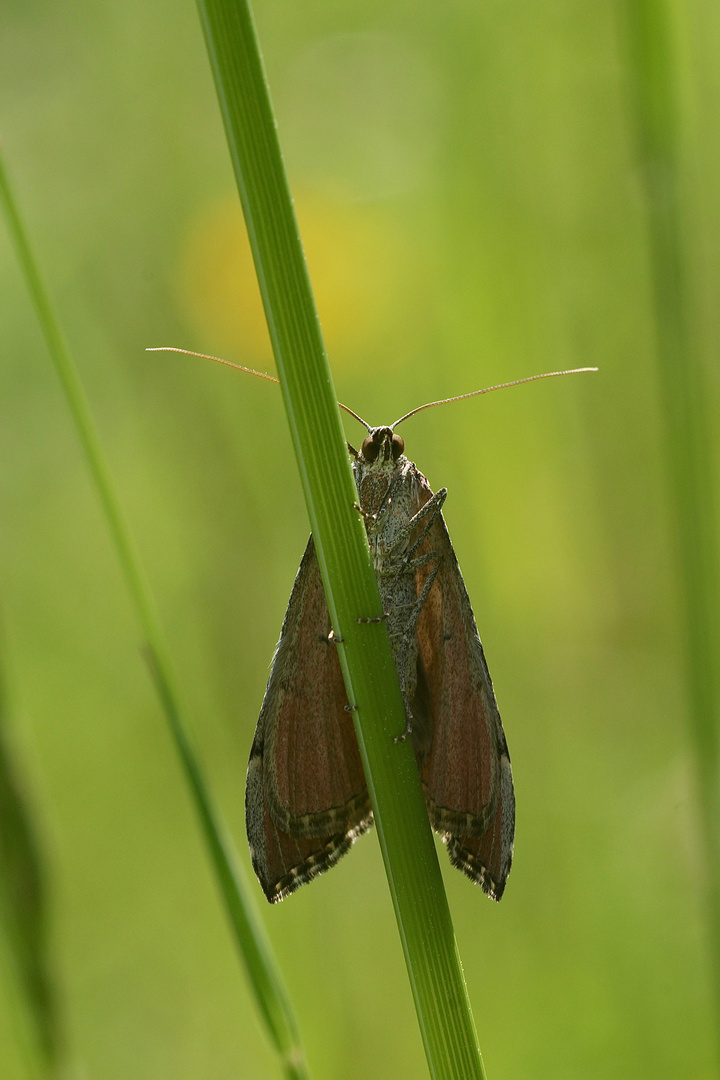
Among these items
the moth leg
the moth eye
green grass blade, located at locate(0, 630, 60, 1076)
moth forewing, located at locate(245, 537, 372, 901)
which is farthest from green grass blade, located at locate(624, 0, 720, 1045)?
green grass blade, located at locate(0, 630, 60, 1076)

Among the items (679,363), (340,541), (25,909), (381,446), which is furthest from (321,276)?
(25,909)

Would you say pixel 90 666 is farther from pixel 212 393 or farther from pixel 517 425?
pixel 517 425

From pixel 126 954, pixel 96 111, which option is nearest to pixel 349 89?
pixel 96 111

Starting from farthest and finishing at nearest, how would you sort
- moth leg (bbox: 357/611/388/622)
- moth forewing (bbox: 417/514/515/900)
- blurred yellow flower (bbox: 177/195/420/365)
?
blurred yellow flower (bbox: 177/195/420/365) < moth forewing (bbox: 417/514/515/900) < moth leg (bbox: 357/611/388/622)

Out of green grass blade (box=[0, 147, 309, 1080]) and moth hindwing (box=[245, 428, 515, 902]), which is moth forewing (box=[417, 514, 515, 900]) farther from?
green grass blade (box=[0, 147, 309, 1080])

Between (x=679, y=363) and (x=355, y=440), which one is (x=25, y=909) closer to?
(x=679, y=363)

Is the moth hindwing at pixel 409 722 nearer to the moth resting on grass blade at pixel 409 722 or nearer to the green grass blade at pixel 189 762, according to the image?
the moth resting on grass blade at pixel 409 722

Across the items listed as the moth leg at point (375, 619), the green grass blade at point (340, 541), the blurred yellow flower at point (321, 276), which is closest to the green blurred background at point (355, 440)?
the blurred yellow flower at point (321, 276)

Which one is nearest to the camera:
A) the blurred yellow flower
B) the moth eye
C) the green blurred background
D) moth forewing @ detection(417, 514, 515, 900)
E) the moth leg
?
the moth leg

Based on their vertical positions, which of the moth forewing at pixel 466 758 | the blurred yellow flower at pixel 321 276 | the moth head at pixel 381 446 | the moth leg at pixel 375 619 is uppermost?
the blurred yellow flower at pixel 321 276
